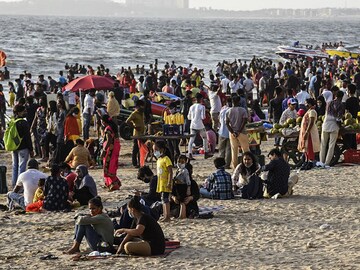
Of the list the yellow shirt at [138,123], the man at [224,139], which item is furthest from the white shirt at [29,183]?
the man at [224,139]

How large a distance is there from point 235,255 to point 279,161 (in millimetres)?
3202

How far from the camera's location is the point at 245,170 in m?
14.5

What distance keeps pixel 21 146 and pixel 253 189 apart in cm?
406

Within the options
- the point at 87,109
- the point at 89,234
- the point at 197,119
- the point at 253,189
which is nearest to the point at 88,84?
the point at 87,109

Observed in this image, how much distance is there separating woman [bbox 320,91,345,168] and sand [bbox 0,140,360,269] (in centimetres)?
140

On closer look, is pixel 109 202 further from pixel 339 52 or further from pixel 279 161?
pixel 339 52

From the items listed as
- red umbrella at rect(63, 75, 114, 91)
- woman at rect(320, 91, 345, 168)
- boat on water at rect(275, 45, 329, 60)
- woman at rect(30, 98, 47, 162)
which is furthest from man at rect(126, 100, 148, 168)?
boat on water at rect(275, 45, 329, 60)

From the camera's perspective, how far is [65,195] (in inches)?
552

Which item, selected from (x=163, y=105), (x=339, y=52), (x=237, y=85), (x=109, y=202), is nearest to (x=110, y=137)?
(x=109, y=202)

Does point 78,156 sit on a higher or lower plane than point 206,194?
higher

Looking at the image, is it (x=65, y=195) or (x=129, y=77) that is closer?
(x=65, y=195)

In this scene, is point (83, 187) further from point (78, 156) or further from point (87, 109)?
point (87, 109)

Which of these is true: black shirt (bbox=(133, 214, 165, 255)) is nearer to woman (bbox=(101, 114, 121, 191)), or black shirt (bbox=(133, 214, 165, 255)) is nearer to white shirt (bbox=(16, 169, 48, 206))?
white shirt (bbox=(16, 169, 48, 206))

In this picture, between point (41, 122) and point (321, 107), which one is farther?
point (41, 122)
